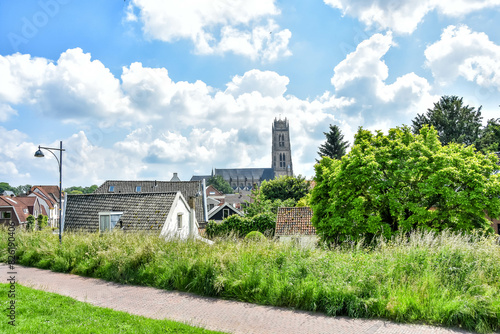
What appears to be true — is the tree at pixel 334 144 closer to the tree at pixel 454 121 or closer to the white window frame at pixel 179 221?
the tree at pixel 454 121

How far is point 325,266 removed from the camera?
7.87 meters

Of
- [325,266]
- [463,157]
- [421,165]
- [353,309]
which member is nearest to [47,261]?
[325,266]

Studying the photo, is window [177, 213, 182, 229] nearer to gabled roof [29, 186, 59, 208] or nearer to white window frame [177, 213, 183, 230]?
white window frame [177, 213, 183, 230]

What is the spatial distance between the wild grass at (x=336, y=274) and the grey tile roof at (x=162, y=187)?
25684mm

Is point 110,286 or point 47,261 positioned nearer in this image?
point 110,286

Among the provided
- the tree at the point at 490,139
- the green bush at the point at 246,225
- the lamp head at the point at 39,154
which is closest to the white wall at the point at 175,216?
the lamp head at the point at 39,154

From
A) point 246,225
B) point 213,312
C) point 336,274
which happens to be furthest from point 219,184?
point 213,312

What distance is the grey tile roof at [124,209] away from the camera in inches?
723

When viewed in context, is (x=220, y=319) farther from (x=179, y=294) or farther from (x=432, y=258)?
(x=432, y=258)

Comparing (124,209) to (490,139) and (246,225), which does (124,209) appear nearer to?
(246,225)

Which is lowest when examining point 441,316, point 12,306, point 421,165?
point 441,316

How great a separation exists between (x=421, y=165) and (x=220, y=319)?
14.1m

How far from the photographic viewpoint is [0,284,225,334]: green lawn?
5468 millimetres

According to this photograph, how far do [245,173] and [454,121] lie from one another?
11286cm
